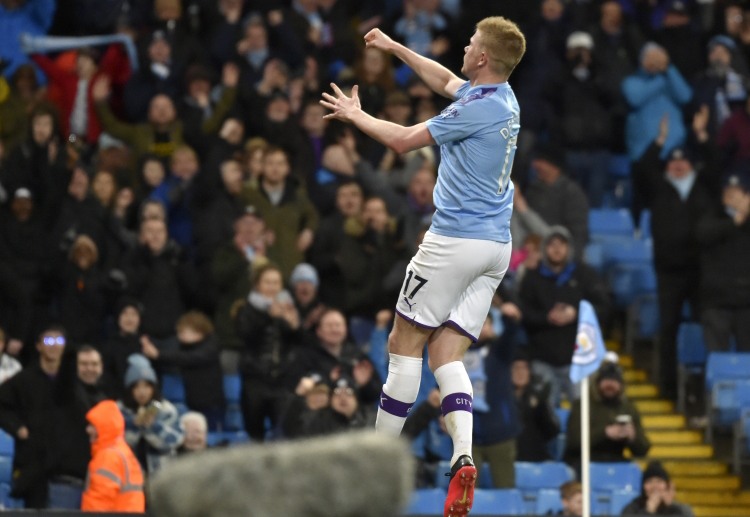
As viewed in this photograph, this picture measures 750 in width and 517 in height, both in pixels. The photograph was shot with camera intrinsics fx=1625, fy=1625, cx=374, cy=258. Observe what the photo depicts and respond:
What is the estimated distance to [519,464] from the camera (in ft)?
38.8

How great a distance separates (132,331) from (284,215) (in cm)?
179

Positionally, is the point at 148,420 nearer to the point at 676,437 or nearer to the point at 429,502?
the point at 429,502

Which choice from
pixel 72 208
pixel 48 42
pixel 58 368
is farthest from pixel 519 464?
pixel 48 42

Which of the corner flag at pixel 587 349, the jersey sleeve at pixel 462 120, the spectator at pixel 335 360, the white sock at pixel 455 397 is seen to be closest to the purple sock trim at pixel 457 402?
the white sock at pixel 455 397

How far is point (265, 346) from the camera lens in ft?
40.0

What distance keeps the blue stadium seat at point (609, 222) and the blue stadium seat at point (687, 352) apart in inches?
56.6

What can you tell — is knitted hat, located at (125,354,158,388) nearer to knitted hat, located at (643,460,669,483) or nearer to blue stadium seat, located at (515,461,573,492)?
blue stadium seat, located at (515,461,573,492)

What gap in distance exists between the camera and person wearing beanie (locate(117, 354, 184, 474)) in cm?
1123

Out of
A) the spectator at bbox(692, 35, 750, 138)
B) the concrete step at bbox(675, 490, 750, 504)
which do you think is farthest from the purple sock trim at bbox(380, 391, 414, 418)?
the spectator at bbox(692, 35, 750, 138)

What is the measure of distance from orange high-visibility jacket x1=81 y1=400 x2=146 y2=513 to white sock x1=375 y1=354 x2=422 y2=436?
2924 mm

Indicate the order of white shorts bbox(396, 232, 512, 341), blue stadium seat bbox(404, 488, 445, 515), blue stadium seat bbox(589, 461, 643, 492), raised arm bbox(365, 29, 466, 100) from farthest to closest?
1. blue stadium seat bbox(589, 461, 643, 492)
2. blue stadium seat bbox(404, 488, 445, 515)
3. raised arm bbox(365, 29, 466, 100)
4. white shorts bbox(396, 232, 512, 341)

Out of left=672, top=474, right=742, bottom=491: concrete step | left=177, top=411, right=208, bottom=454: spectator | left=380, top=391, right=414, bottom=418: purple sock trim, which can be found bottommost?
left=672, top=474, right=742, bottom=491: concrete step

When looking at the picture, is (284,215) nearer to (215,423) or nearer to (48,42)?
(215,423)

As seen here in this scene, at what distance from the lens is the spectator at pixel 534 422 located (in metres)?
12.2
